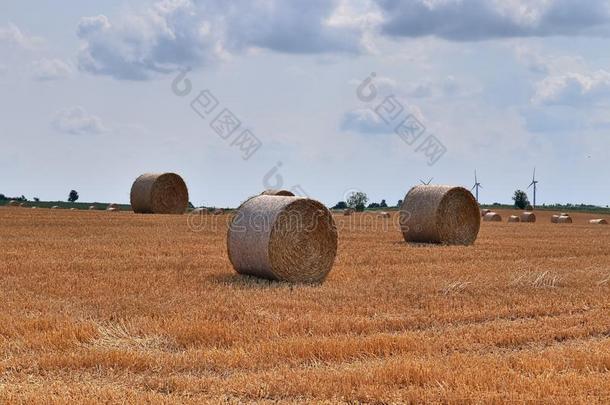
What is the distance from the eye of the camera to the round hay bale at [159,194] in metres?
32.5

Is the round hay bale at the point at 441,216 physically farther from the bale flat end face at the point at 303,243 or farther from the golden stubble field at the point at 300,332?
the bale flat end face at the point at 303,243

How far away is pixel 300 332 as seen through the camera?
871 cm

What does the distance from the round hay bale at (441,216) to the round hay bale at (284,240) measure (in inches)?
301

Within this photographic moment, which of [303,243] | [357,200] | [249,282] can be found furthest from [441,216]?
[357,200]

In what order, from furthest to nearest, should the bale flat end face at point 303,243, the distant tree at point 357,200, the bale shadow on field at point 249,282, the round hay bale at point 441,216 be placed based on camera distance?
1. the distant tree at point 357,200
2. the round hay bale at point 441,216
3. the bale flat end face at point 303,243
4. the bale shadow on field at point 249,282

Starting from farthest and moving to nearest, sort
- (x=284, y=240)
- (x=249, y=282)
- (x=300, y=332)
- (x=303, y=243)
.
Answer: (x=303, y=243) < (x=284, y=240) < (x=249, y=282) < (x=300, y=332)

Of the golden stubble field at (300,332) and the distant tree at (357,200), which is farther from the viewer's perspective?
the distant tree at (357,200)

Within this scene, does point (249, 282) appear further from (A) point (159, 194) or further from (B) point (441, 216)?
(A) point (159, 194)

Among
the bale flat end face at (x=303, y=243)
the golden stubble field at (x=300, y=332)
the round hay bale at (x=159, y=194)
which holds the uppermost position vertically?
the round hay bale at (x=159, y=194)

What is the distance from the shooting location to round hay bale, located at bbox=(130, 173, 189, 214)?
32500mm

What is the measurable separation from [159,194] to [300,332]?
2460cm

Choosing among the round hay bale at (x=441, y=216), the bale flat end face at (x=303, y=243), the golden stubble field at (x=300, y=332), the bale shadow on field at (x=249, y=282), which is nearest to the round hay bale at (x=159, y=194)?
the round hay bale at (x=441, y=216)

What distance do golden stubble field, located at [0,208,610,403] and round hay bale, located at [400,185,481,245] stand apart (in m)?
5.70

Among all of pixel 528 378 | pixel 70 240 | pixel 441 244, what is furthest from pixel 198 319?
pixel 441 244
